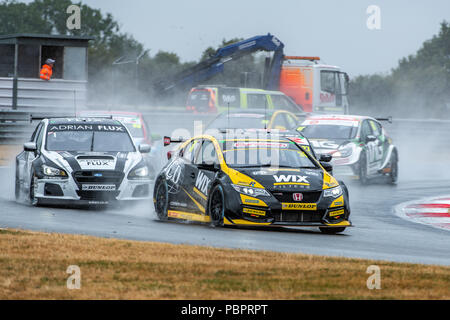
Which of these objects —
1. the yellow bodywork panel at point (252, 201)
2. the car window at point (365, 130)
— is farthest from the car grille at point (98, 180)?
the car window at point (365, 130)

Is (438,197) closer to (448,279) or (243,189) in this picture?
(243,189)

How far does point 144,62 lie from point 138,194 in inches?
3840

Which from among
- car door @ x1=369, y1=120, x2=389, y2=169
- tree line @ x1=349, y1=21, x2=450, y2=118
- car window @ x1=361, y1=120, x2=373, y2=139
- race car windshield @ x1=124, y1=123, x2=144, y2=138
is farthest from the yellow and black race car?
tree line @ x1=349, y1=21, x2=450, y2=118

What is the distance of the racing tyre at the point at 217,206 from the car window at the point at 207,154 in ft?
2.16

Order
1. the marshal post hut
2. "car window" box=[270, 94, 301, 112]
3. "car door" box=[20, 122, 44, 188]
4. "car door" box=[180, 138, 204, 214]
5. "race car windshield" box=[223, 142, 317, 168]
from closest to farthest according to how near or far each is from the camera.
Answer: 1. "race car windshield" box=[223, 142, 317, 168]
2. "car door" box=[180, 138, 204, 214]
3. "car door" box=[20, 122, 44, 188]
4. "car window" box=[270, 94, 301, 112]
5. the marshal post hut

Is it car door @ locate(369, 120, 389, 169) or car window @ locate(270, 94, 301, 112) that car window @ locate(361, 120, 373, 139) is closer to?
car door @ locate(369, 120, 389, 169)

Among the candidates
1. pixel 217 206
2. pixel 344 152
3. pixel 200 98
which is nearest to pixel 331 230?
pixel 217 206

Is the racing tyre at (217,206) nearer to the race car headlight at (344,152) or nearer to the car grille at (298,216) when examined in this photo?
the car grille at (298,216)

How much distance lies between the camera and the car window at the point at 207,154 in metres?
14.2

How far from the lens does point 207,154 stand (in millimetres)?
14352

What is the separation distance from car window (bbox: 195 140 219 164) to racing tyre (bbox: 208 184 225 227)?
26.0 inches

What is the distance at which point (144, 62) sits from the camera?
113m

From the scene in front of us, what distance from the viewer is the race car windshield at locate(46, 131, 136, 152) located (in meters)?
16.8
